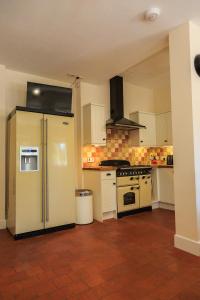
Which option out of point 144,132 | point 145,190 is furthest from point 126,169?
point 144,132

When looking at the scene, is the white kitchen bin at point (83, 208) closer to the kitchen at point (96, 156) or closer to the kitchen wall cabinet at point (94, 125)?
the kitchen at point (96, 156)

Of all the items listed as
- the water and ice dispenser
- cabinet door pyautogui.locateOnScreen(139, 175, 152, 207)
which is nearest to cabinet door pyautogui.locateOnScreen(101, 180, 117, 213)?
cabinet door pyautogui.locateOnScreen(139, 175, 152, 207)

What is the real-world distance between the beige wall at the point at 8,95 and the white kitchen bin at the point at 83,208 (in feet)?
3.85

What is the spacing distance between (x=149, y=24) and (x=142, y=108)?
2624 mm

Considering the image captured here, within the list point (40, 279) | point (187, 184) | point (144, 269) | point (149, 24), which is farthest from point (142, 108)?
point (40, 279)

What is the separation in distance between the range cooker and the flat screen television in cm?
137

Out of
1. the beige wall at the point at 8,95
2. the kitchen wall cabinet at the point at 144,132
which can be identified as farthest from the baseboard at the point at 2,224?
the kitchen wall cabinet at the point at 144,132

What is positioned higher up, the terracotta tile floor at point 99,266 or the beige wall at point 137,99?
the beige wall at point 137,99

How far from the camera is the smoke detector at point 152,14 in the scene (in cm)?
216

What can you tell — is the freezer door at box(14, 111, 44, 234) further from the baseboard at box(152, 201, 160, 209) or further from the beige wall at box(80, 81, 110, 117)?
the baseboard at box(152, 201, 160, 209)

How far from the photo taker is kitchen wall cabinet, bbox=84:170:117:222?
11.4 feet

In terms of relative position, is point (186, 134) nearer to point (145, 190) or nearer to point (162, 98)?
point (145, 190)

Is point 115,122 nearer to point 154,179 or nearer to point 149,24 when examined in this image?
point 154,179

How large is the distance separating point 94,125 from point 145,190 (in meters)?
1.60
